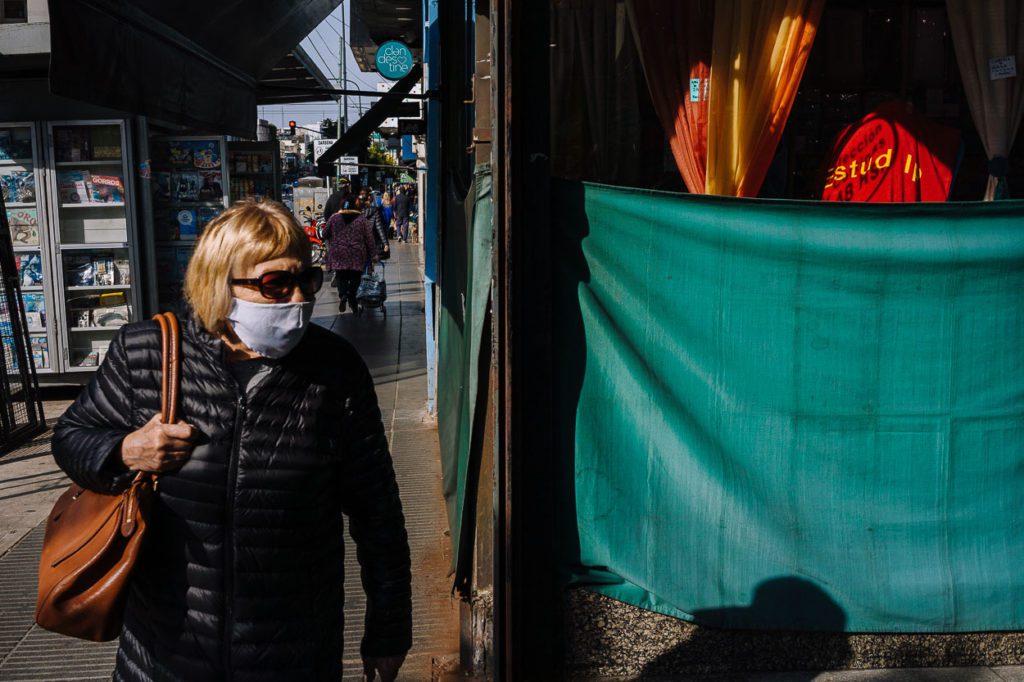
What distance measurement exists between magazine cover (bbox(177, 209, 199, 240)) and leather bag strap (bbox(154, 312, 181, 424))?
8.49 m

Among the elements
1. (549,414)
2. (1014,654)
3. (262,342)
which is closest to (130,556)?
(262,342)

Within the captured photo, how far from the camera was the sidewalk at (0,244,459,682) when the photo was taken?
14.6 ft

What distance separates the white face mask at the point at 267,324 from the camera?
247 cm

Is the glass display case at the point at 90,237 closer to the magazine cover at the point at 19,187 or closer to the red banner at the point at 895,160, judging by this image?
the magazine cover at the point at 19,187

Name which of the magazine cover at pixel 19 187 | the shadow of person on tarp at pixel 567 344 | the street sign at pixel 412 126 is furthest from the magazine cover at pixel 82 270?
the shadow of person on tarp at pixel 567 344

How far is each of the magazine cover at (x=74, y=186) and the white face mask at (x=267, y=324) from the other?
7.99m

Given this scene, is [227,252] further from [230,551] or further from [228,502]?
[230,551]

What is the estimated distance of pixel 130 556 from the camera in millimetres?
2346

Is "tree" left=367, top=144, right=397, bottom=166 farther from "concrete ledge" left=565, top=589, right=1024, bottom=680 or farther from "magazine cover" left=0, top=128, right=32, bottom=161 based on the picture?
"concrete ledge" left=565, top=589, right=1024, bottom=680

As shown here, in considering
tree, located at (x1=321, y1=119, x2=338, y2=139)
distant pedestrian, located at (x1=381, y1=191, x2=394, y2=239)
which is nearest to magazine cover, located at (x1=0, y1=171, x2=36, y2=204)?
tree, located at (x1=321, y1=119, x2=338, y2=139)

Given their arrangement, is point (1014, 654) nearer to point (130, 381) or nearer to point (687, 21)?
point (687, 21)

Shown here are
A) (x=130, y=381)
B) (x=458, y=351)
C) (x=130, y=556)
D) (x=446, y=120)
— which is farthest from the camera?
(x=446, y=120)

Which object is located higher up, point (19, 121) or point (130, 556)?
point (19, 121)

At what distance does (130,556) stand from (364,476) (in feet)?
1.98
